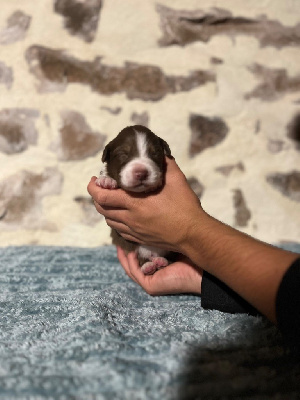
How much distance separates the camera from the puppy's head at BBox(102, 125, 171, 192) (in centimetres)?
164

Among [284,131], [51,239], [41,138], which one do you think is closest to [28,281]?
[51,239]

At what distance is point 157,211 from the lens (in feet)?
4.98

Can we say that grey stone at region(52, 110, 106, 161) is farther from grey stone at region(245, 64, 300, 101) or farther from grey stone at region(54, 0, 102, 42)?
grey stone at region(245, 64, 300, 101)

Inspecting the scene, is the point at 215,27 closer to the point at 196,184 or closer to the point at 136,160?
the point at 196,184

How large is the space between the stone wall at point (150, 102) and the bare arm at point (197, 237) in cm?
99

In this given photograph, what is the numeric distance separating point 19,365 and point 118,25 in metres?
2.28

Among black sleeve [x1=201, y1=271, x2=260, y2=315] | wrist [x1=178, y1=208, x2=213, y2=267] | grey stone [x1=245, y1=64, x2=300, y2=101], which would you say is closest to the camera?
wrist [x1=178, y1=208, x2=213, y2=267]

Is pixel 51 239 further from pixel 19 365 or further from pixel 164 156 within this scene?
pixel 19 365

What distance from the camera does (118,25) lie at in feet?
8.56

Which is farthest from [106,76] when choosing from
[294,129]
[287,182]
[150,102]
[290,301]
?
[290,301]

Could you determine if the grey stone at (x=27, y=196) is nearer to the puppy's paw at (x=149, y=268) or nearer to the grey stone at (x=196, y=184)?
the grey stone at (x=196, y=184)

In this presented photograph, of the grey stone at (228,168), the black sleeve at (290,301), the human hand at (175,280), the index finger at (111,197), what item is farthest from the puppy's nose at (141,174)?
the grey stone at (228,168)

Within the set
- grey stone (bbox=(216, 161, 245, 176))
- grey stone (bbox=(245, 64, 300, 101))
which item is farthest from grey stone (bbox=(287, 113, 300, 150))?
grey stone (bbox=(216, 161, 245, 176))

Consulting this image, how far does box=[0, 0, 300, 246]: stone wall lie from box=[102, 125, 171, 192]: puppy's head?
766 mm
